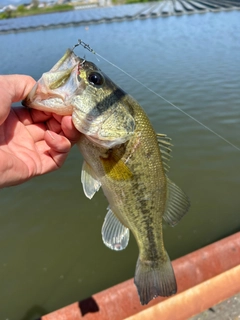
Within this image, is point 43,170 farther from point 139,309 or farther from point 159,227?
point 139,309

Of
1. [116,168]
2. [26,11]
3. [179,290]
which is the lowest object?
[179,290]

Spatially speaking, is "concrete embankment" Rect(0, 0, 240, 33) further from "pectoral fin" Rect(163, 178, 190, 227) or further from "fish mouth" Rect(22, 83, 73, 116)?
"fish mouth" Rect(22, 83, 73, 116)

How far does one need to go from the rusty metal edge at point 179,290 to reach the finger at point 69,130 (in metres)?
1.64

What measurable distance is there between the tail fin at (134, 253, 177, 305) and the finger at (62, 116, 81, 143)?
99cm

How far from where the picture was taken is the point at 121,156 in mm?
1891

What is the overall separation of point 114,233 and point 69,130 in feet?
2.60

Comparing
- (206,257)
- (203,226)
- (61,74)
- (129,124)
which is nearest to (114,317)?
(206,257)

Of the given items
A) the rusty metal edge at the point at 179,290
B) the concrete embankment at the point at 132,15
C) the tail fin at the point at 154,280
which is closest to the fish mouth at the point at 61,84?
the tail fin at the point at 154,280

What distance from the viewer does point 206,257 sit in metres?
2.99

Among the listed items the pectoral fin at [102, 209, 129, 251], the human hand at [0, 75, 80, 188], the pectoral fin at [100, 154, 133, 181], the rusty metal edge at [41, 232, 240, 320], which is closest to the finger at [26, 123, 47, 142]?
the human hand at [0, 75, 80, 188]

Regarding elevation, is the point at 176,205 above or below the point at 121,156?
below

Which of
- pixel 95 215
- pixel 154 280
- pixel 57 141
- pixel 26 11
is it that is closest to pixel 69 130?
pixel 57 141

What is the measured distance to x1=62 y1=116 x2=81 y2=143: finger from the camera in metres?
1.88

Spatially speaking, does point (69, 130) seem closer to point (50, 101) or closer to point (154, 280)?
point (50, 101)
